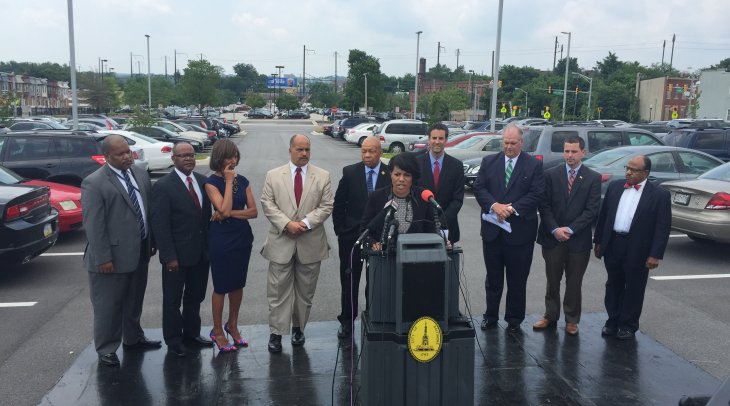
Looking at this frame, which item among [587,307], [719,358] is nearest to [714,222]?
[587,307]

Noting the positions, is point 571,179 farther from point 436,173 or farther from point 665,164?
point 665,164

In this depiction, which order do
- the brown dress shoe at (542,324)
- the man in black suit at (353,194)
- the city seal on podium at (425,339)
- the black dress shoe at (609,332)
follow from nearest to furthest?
1. the city seal on podium at (425,339)
2. the man in black suit at (353,194)
3. the black dress shoe at (609,332)
4. the brown dress shoe at (542,324)

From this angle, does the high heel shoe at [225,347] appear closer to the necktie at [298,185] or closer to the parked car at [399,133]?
the necktie at [298,185]

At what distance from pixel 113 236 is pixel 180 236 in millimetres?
522

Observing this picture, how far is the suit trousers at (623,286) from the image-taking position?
18.7 feet

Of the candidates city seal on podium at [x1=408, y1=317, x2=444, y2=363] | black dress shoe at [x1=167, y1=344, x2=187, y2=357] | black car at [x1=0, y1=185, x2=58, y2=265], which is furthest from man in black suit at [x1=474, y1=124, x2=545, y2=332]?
black car at [x1=0, y1=185, x2=58, y2=265]

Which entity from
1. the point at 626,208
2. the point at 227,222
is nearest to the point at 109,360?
the point at 227,222

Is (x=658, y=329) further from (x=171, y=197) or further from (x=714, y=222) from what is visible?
(x=171, y=197)

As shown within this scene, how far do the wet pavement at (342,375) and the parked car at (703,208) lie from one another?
3.91m

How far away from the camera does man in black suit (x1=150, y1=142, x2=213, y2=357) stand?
496 cm

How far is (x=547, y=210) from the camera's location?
19.2ft

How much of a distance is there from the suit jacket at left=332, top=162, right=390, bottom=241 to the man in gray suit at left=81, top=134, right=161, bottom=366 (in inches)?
65.7

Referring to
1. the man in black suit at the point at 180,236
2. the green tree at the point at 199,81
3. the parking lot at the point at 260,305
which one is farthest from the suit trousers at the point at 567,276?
the green tree at the point at 199,81

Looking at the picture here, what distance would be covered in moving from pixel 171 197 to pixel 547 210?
11.3 feet
